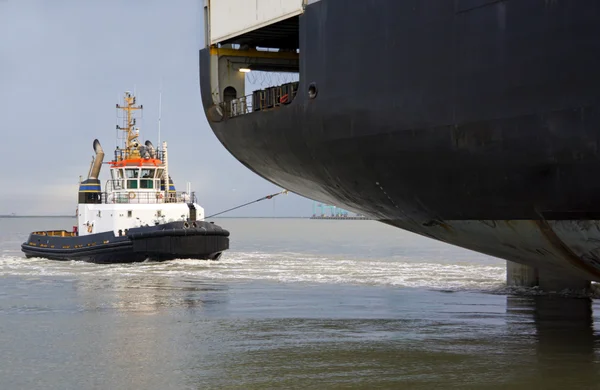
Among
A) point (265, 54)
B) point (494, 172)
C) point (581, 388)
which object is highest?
point (265, 54)

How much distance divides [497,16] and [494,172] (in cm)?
146

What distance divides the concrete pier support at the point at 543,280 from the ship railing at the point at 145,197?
15.6m

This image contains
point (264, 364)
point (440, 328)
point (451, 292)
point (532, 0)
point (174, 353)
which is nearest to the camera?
point (532, 0)

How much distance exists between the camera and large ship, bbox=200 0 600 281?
281 inches

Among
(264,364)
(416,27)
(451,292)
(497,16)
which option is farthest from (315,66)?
(451,292)

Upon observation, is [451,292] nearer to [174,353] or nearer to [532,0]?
[174,353]

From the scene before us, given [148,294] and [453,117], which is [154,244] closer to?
[148,294]

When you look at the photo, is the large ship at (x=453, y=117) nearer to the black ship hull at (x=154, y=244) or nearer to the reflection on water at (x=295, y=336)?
the reflection on water at (x=295, y=336)

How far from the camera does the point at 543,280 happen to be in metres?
15.9

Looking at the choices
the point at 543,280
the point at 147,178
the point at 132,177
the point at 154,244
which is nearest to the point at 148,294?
the point at 543,280

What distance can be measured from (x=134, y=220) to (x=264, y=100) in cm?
1880

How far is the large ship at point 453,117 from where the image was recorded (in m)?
7.15

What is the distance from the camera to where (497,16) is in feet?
24.6

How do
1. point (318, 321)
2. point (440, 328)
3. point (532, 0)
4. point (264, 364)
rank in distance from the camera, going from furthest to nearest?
point (318, 321), point (440, 328), point (264, 364), point (532, 0)
